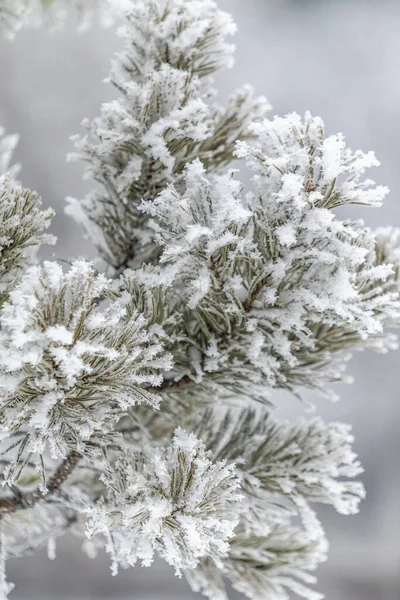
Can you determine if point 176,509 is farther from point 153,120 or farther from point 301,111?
point 301,111

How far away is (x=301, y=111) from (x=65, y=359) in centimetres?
266

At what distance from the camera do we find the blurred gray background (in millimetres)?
2113

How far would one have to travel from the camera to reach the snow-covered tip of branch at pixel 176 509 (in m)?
0.36

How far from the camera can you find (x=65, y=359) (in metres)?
0.31

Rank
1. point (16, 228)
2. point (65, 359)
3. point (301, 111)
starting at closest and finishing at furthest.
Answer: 1. point (65, 359)
2. point (16, 228)
3. point (301, 111)

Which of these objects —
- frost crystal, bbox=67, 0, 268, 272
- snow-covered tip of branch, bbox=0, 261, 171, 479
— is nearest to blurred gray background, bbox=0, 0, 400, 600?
frost crystal, bbox=67, 0, 268, 272

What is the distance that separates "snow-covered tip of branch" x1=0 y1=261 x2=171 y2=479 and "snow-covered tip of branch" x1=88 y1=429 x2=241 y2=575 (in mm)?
48

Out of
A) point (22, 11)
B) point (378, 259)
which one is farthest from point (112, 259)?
point (22, 11)

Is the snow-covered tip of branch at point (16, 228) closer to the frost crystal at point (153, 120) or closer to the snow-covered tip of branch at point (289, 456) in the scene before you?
the frost crystal at point (153, 120)

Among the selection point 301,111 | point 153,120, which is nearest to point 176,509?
point 153,120

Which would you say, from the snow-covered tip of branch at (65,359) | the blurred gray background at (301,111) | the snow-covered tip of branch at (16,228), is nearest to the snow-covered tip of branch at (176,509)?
the snow-covered tip of branch at (65,359)

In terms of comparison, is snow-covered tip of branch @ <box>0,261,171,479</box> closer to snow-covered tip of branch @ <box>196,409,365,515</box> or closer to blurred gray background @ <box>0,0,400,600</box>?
snow-covered tip of branch @ <box>196,409,365,515</box>

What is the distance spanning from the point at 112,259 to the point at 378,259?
0.24 metres

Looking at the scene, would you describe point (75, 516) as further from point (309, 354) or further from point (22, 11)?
point (22, 11)
